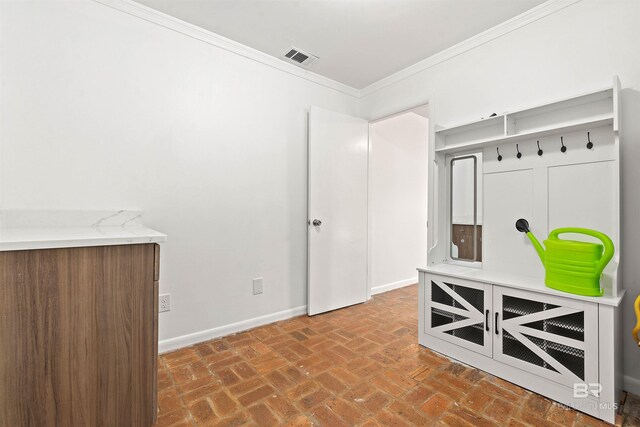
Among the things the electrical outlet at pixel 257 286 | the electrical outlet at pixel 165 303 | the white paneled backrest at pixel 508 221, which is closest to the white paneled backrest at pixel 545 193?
the white paneled backrest at pixel 508 221

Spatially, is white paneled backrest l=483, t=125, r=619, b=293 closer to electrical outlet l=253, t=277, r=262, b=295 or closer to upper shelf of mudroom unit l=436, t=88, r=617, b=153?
upper shelf of mudroom unit l=436, t=88, r=617, b=153

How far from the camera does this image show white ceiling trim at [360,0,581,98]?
2.01 meters

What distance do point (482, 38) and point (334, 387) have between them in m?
2.76

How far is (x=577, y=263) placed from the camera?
1.65m

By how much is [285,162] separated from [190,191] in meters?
0.93

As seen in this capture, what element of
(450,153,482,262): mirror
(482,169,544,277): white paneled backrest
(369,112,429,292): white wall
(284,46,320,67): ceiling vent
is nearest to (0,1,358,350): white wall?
(284,46,320,67): ceiling vent

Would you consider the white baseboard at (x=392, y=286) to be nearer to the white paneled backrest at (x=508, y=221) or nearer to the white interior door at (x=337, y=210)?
the white interior door at (x=337, y=210)

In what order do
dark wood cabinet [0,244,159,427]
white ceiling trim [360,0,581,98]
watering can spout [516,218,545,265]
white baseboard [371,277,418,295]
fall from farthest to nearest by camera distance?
1. white baseboard [371,277,418,295]
2. white ceiling trim [360,0,581,98]
3. watering can spout [516,218,545,265]
4. dark wood cabinet [0,244,159,427]

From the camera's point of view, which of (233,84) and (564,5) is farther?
(233,84)

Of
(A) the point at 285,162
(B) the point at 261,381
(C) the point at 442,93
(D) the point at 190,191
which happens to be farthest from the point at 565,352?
(D) the point at 190,191

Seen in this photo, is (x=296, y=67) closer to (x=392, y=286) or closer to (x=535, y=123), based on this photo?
(x=535, y=123)

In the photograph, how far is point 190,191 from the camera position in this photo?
2316mm

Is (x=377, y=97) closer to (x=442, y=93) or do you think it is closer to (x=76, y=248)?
(x=442, y=93)

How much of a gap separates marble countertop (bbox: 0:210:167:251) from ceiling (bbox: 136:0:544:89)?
4.96 feet
